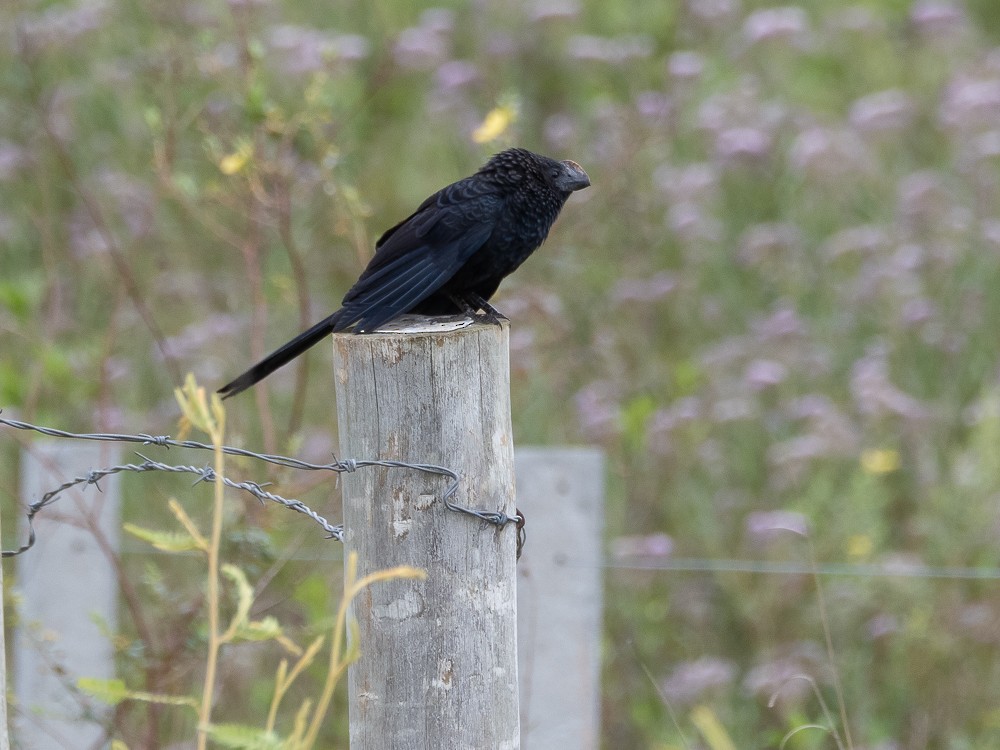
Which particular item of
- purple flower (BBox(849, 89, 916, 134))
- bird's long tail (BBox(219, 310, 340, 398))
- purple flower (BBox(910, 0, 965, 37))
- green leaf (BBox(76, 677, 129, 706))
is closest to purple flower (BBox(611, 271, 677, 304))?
purple flower (BBox(849, 89, 916, 134))

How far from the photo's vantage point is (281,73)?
550 centimetres

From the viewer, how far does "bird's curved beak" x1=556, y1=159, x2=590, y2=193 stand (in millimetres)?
3055

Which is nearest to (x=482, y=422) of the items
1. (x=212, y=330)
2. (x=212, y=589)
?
(x=212, y=589)

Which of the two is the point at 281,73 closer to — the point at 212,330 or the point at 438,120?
the point at 438,120

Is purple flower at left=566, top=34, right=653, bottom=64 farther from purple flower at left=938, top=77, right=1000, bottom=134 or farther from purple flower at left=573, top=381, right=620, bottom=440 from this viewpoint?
purple flower at left=573, top=381, right=620, bottom=440

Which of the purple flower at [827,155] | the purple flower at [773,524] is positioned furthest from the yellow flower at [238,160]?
the purple flower at [827,155]

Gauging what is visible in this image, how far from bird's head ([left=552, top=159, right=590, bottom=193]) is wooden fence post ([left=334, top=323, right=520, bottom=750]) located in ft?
4.29

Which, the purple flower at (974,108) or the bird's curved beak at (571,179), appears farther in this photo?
the purple flower at (974,108)

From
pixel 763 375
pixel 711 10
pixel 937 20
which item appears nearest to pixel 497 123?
pixel 763 375

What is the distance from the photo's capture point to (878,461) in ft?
13.2

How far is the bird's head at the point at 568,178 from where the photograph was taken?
305cm

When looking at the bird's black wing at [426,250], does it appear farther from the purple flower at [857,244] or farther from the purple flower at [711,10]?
the purple flower at [711,10]

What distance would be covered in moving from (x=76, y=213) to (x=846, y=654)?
4.02m

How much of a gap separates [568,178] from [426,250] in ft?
1.89
